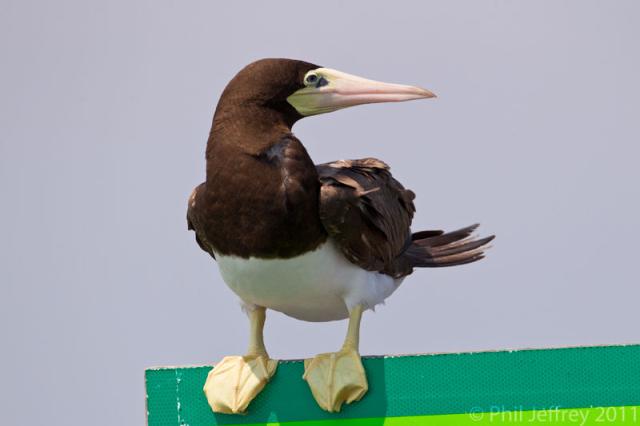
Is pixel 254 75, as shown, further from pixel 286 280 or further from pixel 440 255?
pixel 440 255

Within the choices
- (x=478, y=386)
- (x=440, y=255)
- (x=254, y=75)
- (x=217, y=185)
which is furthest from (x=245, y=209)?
(x=440, y=255)

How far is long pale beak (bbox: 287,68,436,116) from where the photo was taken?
4.54 meters

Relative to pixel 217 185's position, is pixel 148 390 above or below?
below

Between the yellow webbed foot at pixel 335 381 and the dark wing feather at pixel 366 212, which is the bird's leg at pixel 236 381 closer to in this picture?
the yellow webbed foot at pixel 335 381

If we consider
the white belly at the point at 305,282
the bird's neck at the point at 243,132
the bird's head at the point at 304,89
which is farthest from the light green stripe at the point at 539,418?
the bird's head at the point at 304,89

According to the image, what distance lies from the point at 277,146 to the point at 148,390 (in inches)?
34.5

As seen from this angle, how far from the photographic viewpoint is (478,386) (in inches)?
153

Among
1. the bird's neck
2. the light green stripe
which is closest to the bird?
the bird's neck

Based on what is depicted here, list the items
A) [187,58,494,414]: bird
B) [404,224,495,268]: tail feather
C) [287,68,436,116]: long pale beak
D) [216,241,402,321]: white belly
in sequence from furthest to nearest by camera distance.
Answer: [404,224,495,268]: tail feather
[287,68,436,116]: long pale beak
[216,241,402,321]: white belly
[187,58,494,414]: bird

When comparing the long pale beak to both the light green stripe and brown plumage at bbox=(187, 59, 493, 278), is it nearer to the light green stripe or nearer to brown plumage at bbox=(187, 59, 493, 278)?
brown plumage at bbox=(187, 59, 493, 278)

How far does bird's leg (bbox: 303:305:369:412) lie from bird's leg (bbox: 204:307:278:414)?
134mm

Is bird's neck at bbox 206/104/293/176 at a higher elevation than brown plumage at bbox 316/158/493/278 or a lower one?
higher

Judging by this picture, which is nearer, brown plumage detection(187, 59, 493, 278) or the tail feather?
brown plumage detection(187, 59, 493, 278)

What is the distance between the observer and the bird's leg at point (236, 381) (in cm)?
409
